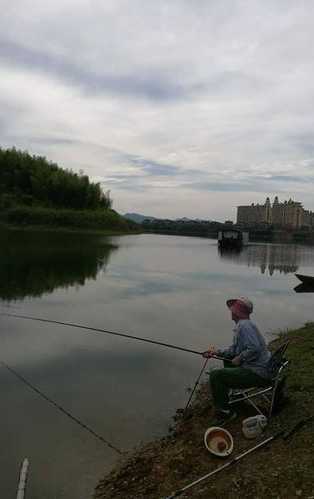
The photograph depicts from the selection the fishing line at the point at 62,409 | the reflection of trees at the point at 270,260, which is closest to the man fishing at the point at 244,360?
the fishing line at the point at 62,409

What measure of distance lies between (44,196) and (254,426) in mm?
84992

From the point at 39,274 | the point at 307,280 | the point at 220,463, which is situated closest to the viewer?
the point at 220,463

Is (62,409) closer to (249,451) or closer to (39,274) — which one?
(249,451)

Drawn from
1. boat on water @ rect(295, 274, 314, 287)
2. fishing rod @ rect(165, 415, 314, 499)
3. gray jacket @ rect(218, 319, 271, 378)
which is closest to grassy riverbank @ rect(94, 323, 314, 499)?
fishing rod @ rect(165, 415, 314, 499)

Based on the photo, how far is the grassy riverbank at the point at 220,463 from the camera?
392 cm

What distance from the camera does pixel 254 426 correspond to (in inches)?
Result: 203

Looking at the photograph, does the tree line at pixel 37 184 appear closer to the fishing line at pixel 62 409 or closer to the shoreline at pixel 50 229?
the shoreline at pixel 50 229

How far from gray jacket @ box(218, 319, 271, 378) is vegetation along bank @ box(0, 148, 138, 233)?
76.2 m

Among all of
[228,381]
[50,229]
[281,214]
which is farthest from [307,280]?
[281,214]

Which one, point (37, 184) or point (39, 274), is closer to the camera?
point (39, 274)

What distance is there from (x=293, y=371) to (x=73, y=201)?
278 ft

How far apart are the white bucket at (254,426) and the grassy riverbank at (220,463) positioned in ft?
0.27

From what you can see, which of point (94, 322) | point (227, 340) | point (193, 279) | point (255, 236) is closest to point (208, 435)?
point (227, 340)

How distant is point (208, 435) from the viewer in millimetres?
5152
